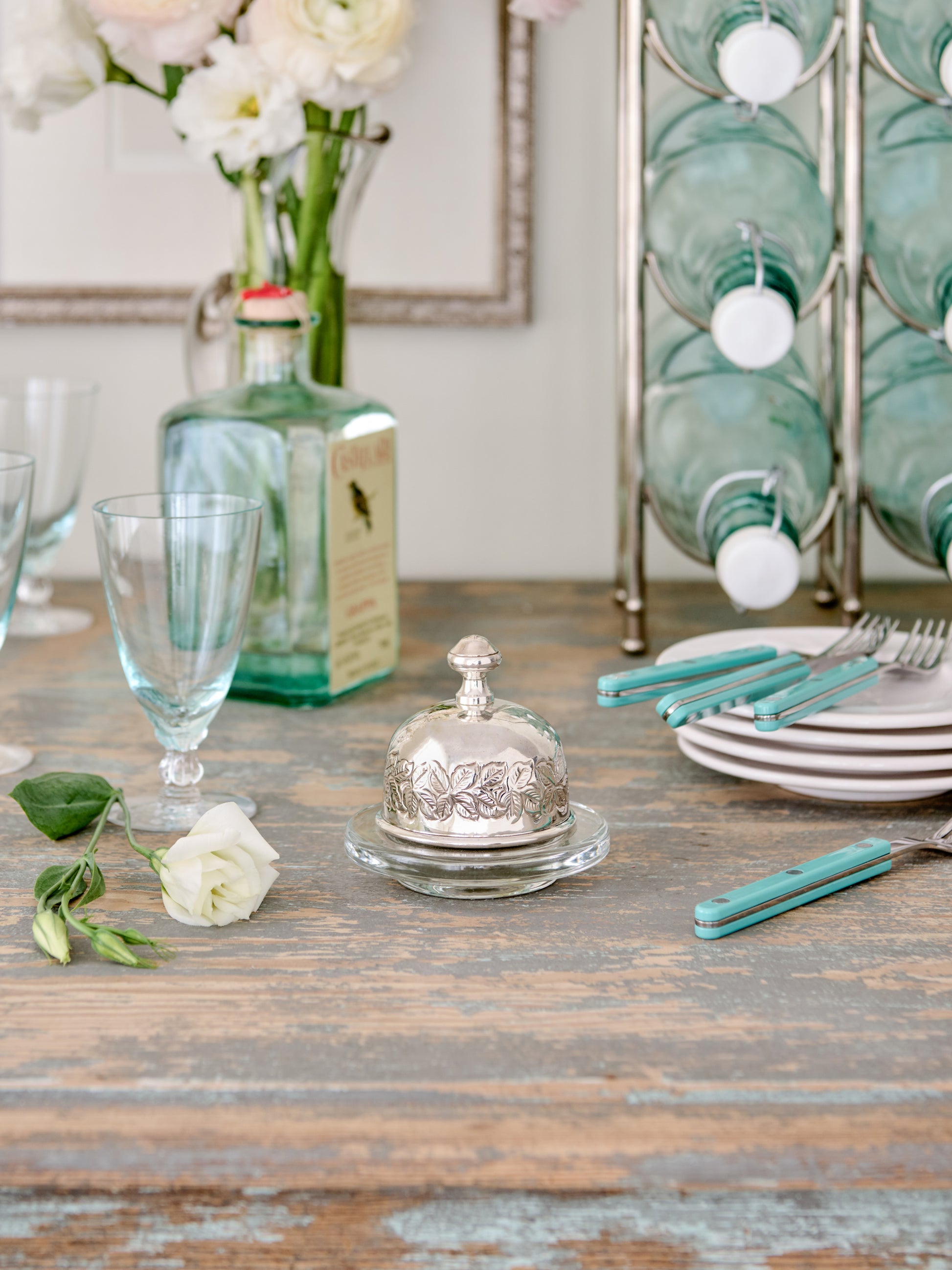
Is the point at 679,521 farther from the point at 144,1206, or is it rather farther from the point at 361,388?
the point at 144,1206

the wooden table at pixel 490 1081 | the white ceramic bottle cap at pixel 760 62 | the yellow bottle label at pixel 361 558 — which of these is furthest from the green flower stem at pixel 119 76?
the wooden table at pixel 490 1081

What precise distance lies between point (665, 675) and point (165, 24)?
0.60 metres

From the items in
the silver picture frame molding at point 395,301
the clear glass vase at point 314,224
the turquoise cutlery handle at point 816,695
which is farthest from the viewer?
the silver picture frame molding at point 395,301

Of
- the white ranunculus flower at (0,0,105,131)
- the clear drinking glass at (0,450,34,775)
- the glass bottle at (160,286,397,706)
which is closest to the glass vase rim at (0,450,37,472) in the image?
the clear drinking glass at (0,450,34,775)

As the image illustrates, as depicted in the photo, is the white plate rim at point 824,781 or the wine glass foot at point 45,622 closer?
the white plate rim at point 824,781

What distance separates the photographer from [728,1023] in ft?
1.60

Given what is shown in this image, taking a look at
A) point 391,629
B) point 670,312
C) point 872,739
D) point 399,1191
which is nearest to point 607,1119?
point 399,1191

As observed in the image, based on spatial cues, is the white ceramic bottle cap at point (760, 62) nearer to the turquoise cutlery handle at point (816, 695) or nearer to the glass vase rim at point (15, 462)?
the turquoise cutlery handle at point (816, 695)

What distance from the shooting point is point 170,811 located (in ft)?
2.33

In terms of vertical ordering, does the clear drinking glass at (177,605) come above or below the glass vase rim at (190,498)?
below

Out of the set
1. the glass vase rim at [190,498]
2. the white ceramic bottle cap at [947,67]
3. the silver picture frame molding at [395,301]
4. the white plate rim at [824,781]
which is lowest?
the white plate rim at [824,781]

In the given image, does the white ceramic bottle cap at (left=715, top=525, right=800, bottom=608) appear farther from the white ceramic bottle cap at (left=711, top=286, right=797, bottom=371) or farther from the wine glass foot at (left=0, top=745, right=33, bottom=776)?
the wine glass foot at (left=0, top=745, right=33, bottom=776)

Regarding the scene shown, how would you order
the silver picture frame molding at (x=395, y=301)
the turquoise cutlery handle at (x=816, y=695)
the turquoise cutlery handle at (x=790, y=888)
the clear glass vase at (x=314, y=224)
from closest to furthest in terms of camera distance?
the turquoise cutlery handle at (x=790, y=888), the turquoise cutlery handle at (x=816, y=695), the clear glass vase at (x=314, y=224), the silver picture frame molding at (x=395, y=301)

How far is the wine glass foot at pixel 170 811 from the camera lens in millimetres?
696
